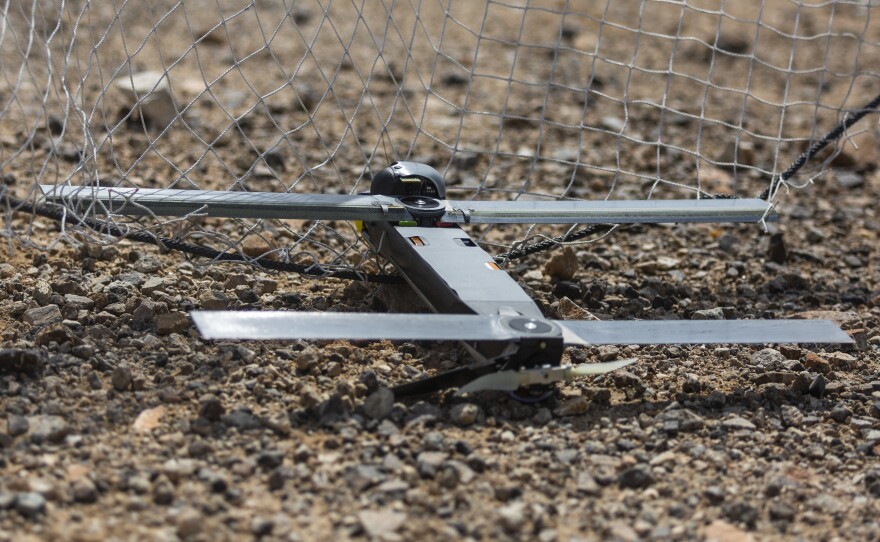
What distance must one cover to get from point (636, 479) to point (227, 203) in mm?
1538

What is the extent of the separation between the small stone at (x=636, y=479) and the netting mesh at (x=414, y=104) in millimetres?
1513

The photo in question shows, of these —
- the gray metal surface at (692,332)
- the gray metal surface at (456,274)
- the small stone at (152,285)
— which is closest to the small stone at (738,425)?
the gray metal surface at (692,332)

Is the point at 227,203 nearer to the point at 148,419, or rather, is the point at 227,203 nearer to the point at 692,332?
the point at 148,419

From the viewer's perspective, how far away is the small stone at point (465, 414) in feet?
9.68

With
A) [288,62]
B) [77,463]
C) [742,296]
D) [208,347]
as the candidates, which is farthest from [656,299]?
[288,62]

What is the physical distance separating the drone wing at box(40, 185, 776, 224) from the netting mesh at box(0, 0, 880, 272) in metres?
0.24

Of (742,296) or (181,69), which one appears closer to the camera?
(742,296)

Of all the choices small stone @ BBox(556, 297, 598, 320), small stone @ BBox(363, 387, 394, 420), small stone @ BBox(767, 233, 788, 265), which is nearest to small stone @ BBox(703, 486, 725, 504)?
small stone @ BBox(363, 387, 394, 420)

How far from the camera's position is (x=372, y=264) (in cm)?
395

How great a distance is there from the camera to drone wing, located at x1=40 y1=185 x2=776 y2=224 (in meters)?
3.50

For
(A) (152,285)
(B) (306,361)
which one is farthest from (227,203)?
(B) (306,361)

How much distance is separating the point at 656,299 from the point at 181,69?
351 cm

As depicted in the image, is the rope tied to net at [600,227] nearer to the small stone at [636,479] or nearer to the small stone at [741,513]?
the small stone at [636,479]

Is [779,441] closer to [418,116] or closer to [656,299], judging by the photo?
[656,299]
